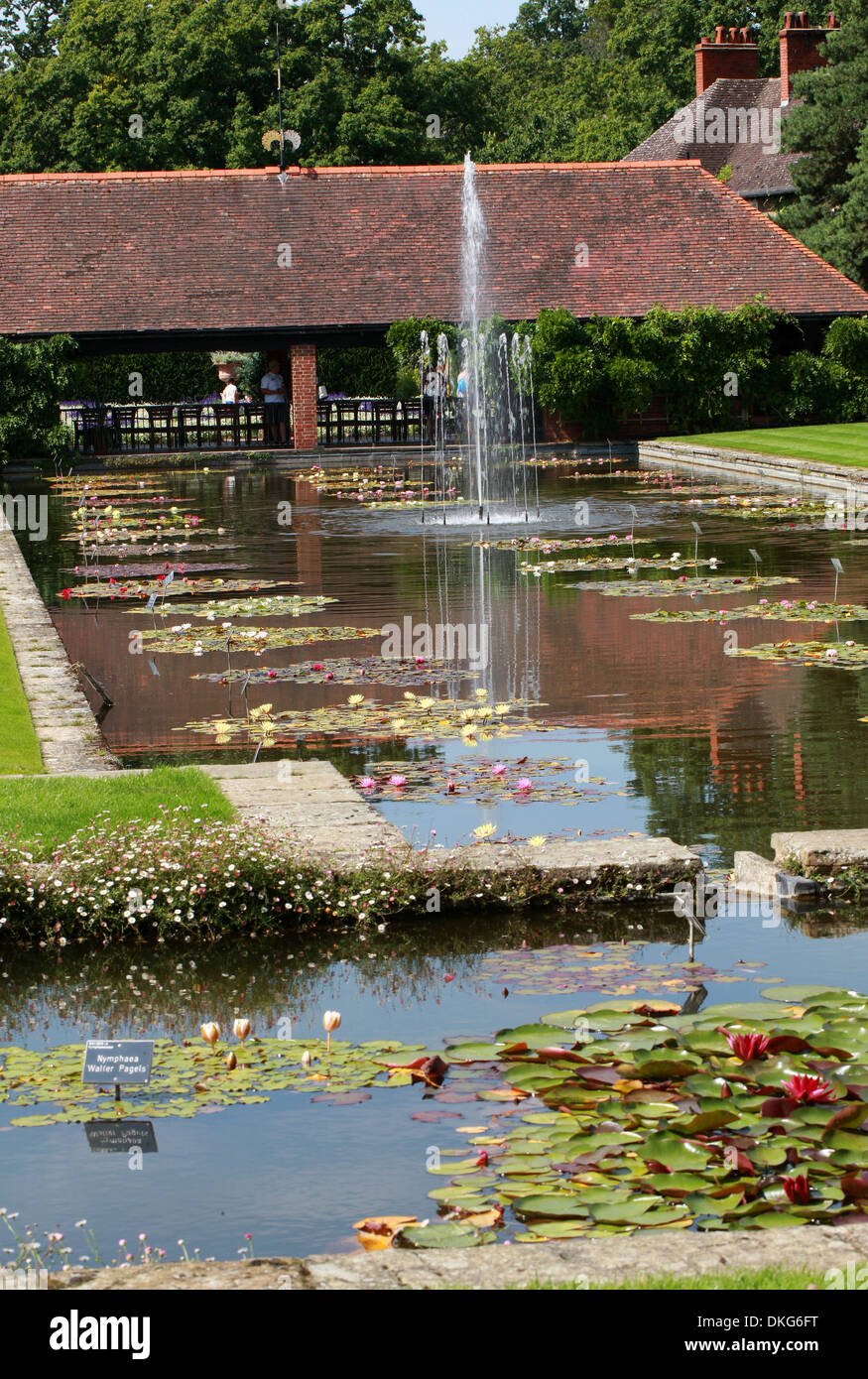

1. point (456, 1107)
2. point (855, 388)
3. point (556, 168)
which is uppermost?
point (556, 168)

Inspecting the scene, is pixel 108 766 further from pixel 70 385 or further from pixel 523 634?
pixel 70 385

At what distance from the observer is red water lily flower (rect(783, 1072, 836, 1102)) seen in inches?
208

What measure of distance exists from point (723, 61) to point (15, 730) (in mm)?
54324

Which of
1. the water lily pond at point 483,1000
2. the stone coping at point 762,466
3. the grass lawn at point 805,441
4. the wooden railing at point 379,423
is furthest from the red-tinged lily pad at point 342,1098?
the wooden railing at point 379,423

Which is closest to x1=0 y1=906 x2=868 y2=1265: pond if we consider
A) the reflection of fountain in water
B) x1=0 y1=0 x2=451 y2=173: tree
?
the reflection of fountain in water

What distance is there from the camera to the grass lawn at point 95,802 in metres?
7.82

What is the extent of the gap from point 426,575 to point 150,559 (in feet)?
13.2

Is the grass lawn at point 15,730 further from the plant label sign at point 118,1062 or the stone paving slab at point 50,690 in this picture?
the plant label sign at point 118,1062

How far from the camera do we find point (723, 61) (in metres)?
58.9

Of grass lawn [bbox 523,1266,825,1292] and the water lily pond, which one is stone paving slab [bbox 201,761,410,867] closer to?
the water lily pond

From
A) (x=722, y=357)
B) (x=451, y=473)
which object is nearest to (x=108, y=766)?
(x=451, y=473)

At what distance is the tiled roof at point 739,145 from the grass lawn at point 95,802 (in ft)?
163

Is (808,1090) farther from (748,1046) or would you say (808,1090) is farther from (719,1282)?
(719,1282)
